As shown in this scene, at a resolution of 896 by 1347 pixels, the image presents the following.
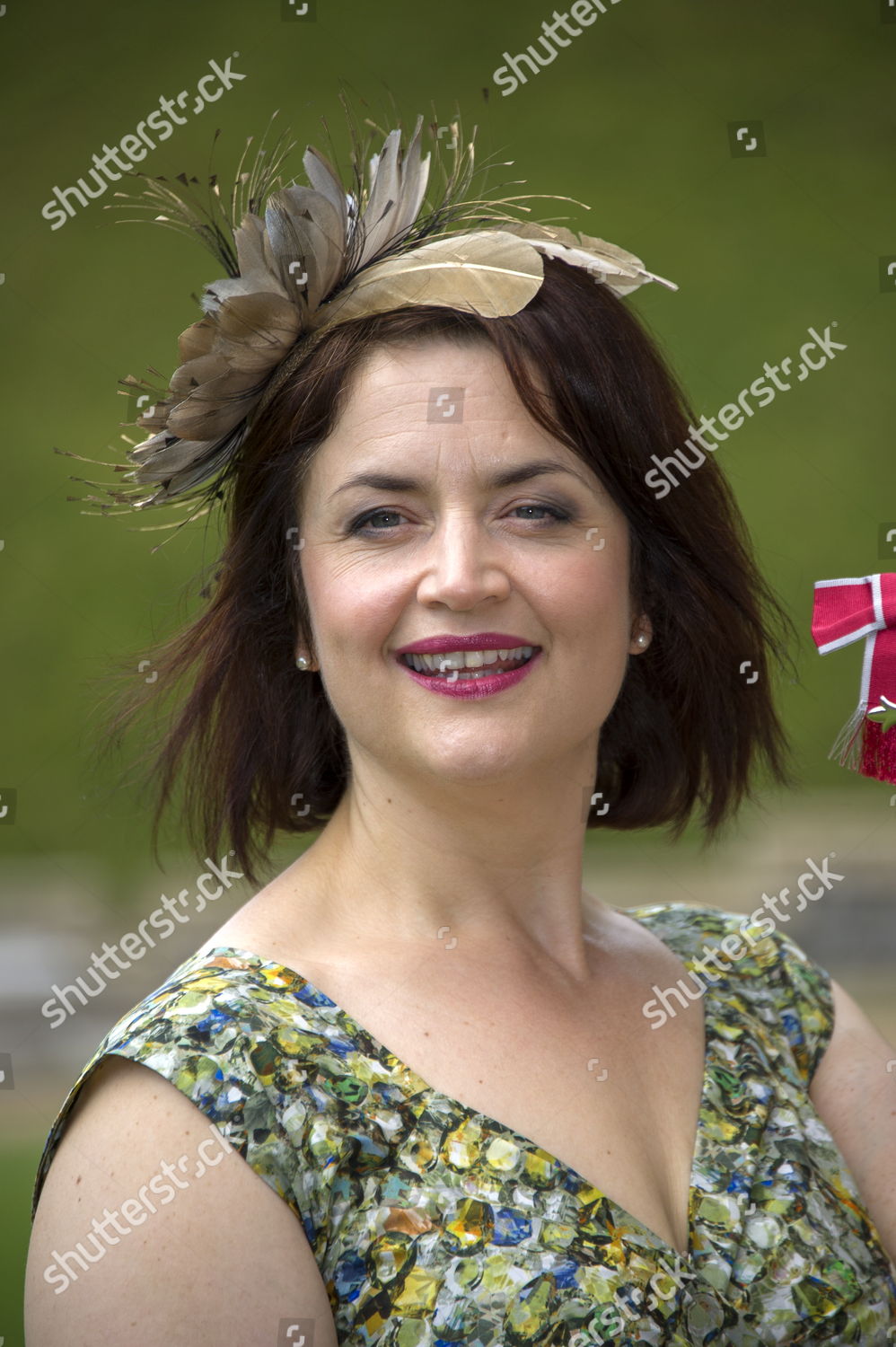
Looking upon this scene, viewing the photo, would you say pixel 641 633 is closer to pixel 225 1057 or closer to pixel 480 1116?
pixel 480 1116

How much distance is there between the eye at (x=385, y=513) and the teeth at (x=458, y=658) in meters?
0.13

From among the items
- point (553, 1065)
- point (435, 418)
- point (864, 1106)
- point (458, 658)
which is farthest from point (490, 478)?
point (864, 1106)

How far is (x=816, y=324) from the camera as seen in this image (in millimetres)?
5262

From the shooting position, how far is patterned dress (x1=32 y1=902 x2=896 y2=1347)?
1.20 meters

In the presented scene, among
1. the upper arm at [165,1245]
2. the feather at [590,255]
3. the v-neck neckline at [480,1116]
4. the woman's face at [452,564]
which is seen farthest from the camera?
the feather at [590,255]

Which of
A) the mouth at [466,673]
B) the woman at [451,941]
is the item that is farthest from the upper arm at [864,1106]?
the mouth at [466,673]

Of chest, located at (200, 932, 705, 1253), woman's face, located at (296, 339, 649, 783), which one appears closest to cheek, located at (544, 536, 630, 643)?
woman's face, located at (296, 339, 649, 783)

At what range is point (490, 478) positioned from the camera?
1436 mm

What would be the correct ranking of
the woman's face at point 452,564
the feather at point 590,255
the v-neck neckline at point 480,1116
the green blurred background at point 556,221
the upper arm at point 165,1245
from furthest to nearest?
the green blurred background at point 556,221, the feather at point 590,255, the woman's face at point 452,564, the v-neck neckline at point 480,1116, the upper arm at point 165,1245

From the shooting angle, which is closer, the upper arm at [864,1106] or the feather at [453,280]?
the feather at [453,280]

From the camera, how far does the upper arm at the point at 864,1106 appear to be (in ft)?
5.26

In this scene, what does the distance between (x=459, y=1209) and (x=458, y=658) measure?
52cm

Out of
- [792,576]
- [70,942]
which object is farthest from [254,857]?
[792,576]

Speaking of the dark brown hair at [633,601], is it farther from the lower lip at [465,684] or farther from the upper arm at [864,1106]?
the upper arm at [864,1106]
